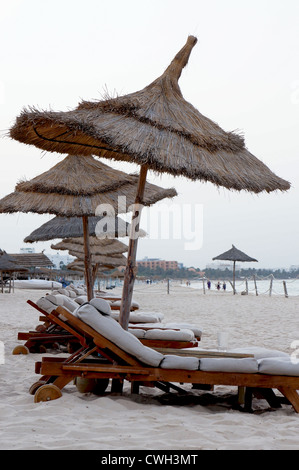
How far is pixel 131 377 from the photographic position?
3.39 m

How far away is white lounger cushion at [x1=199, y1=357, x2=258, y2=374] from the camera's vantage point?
3318mm

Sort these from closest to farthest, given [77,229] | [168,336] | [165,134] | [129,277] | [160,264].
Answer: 1. [165,134]
2. [129,277]
3. [168,336]
4. [77,229]
5. [160,264]

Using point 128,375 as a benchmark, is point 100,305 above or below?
above

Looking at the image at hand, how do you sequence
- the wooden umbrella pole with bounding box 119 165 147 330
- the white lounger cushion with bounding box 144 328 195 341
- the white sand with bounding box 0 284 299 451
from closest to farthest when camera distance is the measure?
the white sand with bounding box 0 284 299 451, the wooden umbrella pole with bounding box 119 165 147 330, the white lounger cushion with bounding box 144 328 195 341

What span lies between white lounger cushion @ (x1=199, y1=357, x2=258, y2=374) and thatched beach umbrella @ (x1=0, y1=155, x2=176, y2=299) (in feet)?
11.3

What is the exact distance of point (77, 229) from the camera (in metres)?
9.49

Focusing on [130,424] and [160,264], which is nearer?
[130,424]

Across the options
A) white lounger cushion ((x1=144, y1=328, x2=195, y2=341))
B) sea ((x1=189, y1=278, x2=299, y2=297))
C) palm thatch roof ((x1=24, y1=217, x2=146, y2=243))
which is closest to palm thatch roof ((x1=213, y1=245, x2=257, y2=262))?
sea ((x1=189, y1=278, x2=299, y2=297))

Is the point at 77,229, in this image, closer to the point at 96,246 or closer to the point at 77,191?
the point at 77,191

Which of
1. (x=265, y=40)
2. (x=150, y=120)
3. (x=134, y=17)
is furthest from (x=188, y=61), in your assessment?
(x=265, y=40)

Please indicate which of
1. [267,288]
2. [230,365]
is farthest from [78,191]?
[267,288]

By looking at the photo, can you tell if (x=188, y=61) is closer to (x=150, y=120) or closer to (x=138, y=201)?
(x=150, y=120)

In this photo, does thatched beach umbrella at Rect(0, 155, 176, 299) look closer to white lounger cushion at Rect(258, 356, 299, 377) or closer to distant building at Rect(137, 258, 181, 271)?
white lounger cushion at Rect(258, 356, 299, 377)

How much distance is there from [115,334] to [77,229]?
6312 millimetres
